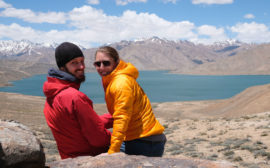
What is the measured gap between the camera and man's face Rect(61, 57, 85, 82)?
3.66 metres

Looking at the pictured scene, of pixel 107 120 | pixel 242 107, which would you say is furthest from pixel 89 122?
pixel 242 107

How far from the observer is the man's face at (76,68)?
12.0 ft

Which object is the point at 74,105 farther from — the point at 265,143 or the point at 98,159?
the point at 265,143

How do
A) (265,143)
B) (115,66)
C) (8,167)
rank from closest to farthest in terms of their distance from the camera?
(8,167) < (115,66) < (265,143)

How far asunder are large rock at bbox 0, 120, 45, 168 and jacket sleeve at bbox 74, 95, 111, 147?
60 centimetres

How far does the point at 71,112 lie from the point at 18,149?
0.75 meters

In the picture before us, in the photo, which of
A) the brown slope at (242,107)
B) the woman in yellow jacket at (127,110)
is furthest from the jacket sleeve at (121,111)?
the brown slope at (242,107)

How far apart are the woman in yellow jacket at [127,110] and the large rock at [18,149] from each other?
3.34 feet

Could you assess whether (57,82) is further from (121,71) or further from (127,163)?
(127,163)

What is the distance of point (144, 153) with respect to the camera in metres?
3.97

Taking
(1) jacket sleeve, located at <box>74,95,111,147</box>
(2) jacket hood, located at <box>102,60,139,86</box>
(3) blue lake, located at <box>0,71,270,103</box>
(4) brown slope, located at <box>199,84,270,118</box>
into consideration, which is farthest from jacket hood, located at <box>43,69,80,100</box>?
(3) blue lake, located at <box>0,71,270,103</box>

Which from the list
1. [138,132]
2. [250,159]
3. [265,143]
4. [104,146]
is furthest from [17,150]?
[265,143]

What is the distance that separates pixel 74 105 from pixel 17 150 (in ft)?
2.70

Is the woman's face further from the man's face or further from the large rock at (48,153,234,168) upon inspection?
the large rock at (48,153,234,168)
